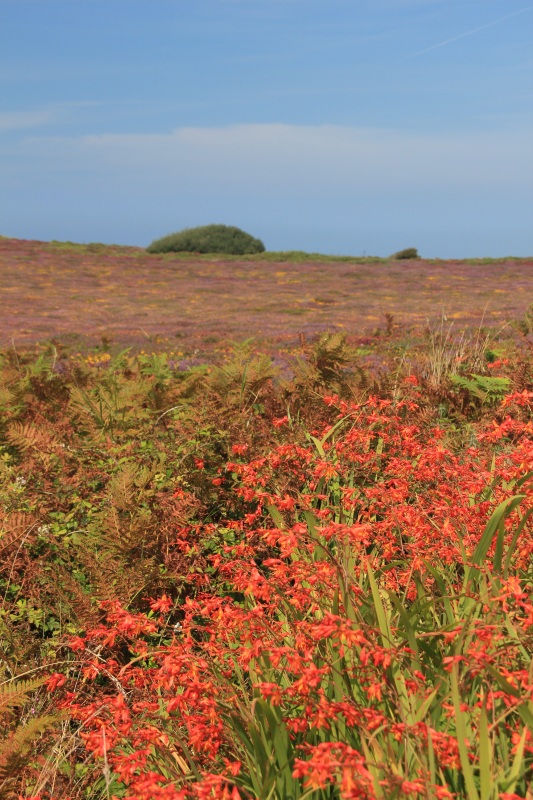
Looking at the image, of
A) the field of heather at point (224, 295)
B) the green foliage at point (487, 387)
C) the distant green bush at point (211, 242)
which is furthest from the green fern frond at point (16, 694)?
the distant green bush at point (211, 242)

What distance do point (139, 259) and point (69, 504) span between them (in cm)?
3543

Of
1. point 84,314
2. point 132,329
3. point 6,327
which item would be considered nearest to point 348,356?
point 132,329

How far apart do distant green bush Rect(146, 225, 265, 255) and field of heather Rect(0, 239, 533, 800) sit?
39.5 metres

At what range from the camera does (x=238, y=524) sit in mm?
4293

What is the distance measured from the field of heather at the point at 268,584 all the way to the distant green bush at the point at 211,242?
39463 millimetres

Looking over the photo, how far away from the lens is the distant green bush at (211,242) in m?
47.6

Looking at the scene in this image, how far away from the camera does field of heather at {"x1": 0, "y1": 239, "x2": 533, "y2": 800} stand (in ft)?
7.55

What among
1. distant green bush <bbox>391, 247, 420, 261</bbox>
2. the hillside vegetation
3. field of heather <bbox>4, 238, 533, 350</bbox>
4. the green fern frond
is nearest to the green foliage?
the hillside vegetation

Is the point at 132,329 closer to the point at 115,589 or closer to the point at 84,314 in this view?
the point at 84,314

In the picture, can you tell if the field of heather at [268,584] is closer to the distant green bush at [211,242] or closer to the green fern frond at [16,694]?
the green fern frond at [16,694]

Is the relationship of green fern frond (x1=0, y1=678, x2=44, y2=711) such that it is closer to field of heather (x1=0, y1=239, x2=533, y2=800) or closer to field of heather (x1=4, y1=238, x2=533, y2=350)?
field of heather (x1=0, y1=239, x2=533, y2=800)

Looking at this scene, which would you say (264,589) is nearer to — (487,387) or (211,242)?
(487,387)

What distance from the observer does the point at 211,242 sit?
48000 mm

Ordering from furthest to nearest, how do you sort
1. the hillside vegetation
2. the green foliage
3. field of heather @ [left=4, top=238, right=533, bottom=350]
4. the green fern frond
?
field of heather @ [left=4, top=238, right=533, bottom=350]
the green foliage
the green fern frond
the hillside vegetation
